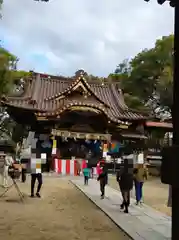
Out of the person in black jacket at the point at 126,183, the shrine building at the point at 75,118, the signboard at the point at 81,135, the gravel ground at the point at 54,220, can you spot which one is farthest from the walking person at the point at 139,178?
the signboard at the point at 81,135

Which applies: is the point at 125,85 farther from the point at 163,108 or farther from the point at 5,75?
the point at 5,75

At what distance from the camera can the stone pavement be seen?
750 centimetres

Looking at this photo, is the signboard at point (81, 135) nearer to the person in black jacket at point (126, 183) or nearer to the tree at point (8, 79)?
the tree at point (8, 79)

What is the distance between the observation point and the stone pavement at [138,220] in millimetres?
7500

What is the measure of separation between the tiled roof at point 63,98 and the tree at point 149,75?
4.55 meters

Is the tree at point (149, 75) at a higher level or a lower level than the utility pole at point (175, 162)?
higher

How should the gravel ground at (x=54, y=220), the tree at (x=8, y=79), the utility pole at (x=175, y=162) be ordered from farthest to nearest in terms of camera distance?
the tree at (x=8, y=79) < the gravel ground at (x=54, y=220) < the utility pole at (x=175, y=162)

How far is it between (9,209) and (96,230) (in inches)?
124

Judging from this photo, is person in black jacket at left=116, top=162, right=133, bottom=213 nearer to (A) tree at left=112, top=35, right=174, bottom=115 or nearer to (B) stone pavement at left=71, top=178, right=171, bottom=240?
(B) stone pavement at left=71, top=178, right=171, bottom=240

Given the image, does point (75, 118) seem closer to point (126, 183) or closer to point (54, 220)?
point (126, 183)

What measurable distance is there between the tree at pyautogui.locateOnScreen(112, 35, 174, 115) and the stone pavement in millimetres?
20888

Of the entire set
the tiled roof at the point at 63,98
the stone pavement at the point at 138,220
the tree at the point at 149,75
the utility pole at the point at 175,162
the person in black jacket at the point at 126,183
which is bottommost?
the stone pavement at the point at 138,220

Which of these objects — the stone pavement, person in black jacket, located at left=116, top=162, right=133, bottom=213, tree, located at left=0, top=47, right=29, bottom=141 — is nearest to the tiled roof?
tree, located at left=0, top=47, right=29, bottom=141

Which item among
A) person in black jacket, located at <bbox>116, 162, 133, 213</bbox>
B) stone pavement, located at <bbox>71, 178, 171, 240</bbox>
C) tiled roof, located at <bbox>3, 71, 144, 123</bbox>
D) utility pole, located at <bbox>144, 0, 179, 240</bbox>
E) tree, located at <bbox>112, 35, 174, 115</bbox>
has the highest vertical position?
tree, located at <bbox>112, 35, 174, 115</bbox>
